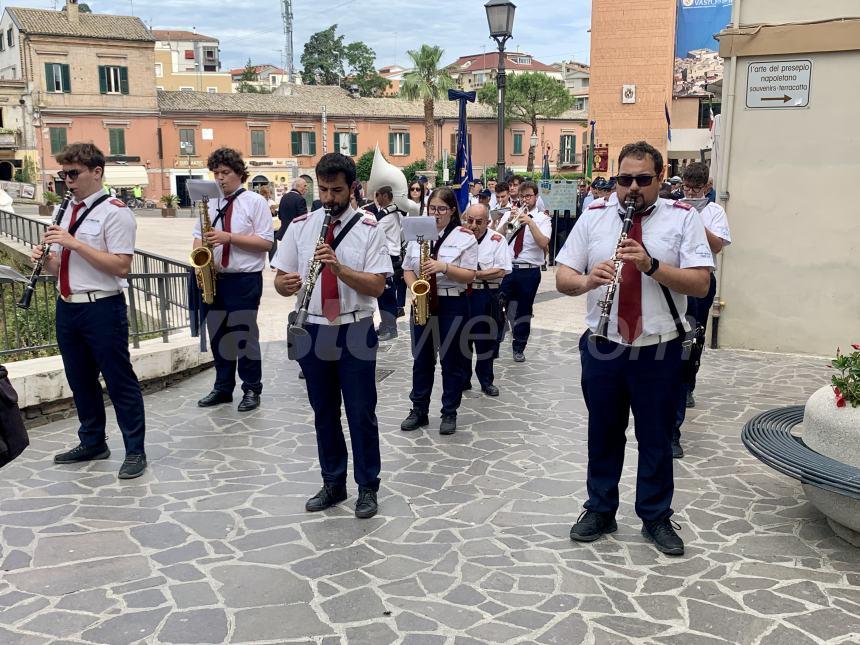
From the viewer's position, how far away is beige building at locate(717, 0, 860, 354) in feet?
27.8

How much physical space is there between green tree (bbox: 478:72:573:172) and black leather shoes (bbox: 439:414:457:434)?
55453 mm

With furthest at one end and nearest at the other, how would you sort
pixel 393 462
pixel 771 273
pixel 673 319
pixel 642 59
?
pixel 642 59 → pixel 771 273 → pixel 393 462 → pixel 673 319

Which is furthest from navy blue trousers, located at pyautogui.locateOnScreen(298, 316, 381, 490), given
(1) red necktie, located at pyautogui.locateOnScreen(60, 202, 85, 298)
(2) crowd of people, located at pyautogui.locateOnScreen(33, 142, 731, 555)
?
(1) red necktie, located at pyautogui.locateOnScreen(60, 202, 85, 298)

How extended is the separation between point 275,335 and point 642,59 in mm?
39724

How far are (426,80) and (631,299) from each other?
175 feet

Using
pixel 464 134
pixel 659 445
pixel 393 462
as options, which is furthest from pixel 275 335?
pixel 659 445

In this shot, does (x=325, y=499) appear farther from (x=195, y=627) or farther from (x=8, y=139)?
(x=8, y=139)

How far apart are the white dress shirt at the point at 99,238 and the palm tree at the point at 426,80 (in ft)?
161

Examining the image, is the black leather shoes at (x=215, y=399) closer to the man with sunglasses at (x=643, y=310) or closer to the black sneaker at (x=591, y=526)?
the black sneaker at (x=591, y=526)

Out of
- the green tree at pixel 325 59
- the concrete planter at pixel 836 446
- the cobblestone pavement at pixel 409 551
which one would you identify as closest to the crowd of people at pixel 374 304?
the cobblestone pavement at pixel 409 551

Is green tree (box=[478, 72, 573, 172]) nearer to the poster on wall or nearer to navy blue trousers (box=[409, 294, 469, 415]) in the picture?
the poster on wall

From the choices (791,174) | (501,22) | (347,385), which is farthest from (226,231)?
(501,22)

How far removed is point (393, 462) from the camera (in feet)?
18.7

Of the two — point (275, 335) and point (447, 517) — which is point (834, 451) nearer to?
point (447, 517)
